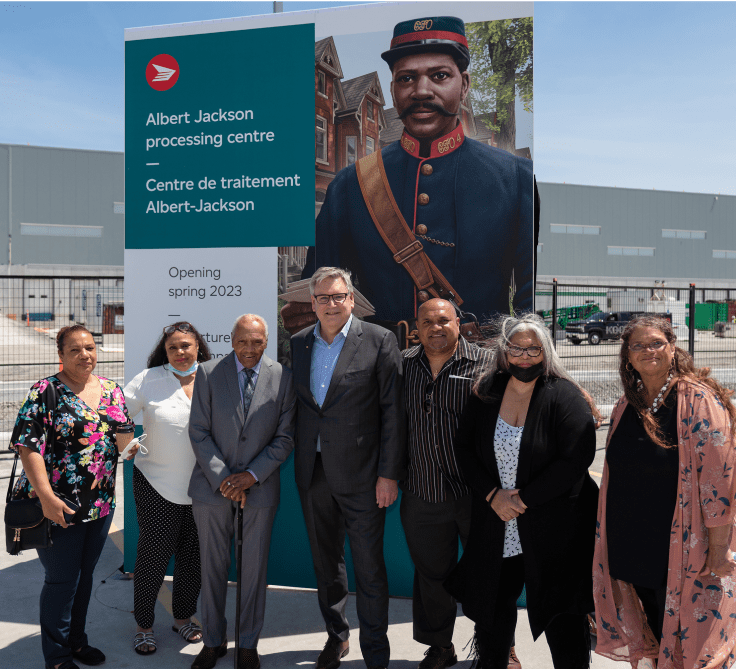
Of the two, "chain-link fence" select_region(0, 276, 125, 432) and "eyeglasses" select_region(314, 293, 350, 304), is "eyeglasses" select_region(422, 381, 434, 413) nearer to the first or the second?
"eyeglasses" select_region(314, 293, 350, 304)

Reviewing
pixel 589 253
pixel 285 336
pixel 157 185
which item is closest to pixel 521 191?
pixel 285 336

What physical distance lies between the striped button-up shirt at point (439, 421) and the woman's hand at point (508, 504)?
0.36 meters

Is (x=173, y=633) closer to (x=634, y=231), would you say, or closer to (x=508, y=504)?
(x=508, y=504)

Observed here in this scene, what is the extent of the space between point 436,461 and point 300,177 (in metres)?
2.18

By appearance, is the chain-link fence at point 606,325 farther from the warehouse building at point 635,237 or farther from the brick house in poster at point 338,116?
the warehouse building at point 635,237

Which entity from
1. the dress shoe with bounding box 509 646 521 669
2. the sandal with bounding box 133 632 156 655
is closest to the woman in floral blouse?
the sandal with bounding box 133 632 156 655

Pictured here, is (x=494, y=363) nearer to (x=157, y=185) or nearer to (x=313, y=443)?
(x=313, y=443)

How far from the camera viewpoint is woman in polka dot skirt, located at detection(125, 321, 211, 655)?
334cm

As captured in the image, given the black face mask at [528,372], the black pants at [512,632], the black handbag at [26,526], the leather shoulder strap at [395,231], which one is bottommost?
the black pants at [512,632]

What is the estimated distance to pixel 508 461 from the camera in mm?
2660

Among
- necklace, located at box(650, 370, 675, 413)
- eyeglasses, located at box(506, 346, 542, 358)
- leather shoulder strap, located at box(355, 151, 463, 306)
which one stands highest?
leather shoulder strap, located at box(355, 151, 463, 306)

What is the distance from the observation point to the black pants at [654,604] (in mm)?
2531

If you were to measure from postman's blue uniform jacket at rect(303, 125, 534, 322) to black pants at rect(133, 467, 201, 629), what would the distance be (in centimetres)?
176

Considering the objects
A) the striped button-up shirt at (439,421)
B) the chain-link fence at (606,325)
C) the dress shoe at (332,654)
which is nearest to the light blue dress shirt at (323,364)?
the striped button-up shirt at (439,421)
